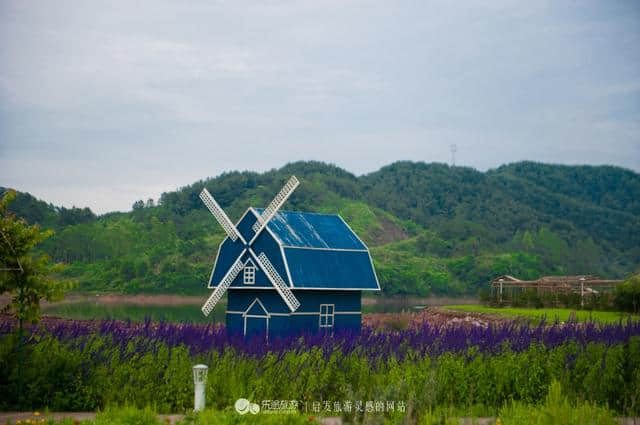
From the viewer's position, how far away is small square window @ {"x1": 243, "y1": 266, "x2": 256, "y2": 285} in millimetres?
21672

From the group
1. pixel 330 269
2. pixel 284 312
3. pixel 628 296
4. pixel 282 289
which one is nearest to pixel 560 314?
pixel 628 296

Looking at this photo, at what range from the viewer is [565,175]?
163 m

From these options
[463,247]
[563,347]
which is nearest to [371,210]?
[463,247]

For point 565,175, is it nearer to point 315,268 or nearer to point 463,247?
point 463,247

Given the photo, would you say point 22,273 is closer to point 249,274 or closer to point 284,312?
point 284,312

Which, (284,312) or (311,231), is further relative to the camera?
(311,231)

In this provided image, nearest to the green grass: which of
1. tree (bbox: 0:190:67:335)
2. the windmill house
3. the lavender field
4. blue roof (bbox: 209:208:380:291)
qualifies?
blue roof (bbox: 209:208:380:291)

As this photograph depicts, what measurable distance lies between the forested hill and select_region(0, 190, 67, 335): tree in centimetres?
5404

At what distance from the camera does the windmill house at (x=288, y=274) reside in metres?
21.1

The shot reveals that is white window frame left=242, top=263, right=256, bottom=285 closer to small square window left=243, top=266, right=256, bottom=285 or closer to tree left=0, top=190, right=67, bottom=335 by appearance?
small square window left=243, top=266, right=256, bottom=285

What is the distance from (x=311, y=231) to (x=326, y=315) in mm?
2571

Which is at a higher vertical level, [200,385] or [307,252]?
[307,252]

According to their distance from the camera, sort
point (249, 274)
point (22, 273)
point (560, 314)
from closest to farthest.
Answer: point (22, 273) < point (249, 274) < point (560, 314)

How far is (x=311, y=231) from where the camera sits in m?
22.9
